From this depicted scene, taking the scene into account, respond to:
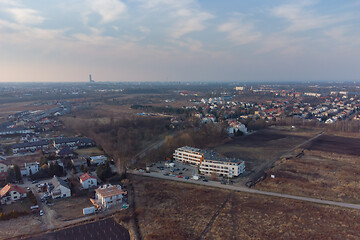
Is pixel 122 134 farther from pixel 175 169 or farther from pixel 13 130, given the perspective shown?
pixel 13 130

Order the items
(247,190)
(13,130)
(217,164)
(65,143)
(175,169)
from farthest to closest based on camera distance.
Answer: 1. (13,130)
2. (65,143)
3. (175,169)
4. (217,164)
5. (247,190)

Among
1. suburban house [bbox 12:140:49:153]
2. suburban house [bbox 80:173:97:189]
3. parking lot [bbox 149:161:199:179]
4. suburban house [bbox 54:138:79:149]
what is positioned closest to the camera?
suburban house [bbox 80:173:97:189]

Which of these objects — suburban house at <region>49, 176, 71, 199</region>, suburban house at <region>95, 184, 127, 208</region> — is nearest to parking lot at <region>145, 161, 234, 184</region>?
suburban house at <region>95, 184, 127, 208</region>

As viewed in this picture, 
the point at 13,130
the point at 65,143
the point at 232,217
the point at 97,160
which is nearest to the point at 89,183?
the point at 97,160

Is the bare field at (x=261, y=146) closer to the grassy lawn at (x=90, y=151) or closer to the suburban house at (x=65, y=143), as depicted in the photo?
the grassy lawn at (x=90, y=151)

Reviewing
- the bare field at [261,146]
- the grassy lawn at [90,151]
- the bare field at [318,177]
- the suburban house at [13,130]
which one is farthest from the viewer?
the suburban house at [13,130]

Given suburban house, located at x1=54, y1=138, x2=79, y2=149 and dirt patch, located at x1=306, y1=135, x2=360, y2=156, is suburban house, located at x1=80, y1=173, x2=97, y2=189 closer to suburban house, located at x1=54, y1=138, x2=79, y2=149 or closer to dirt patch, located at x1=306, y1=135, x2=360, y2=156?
suburban house, located at x1=54, y1=138, x2=79, y2=149

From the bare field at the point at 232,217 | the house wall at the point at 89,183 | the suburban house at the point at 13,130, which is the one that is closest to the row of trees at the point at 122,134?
the house wall at the point at 89,183
